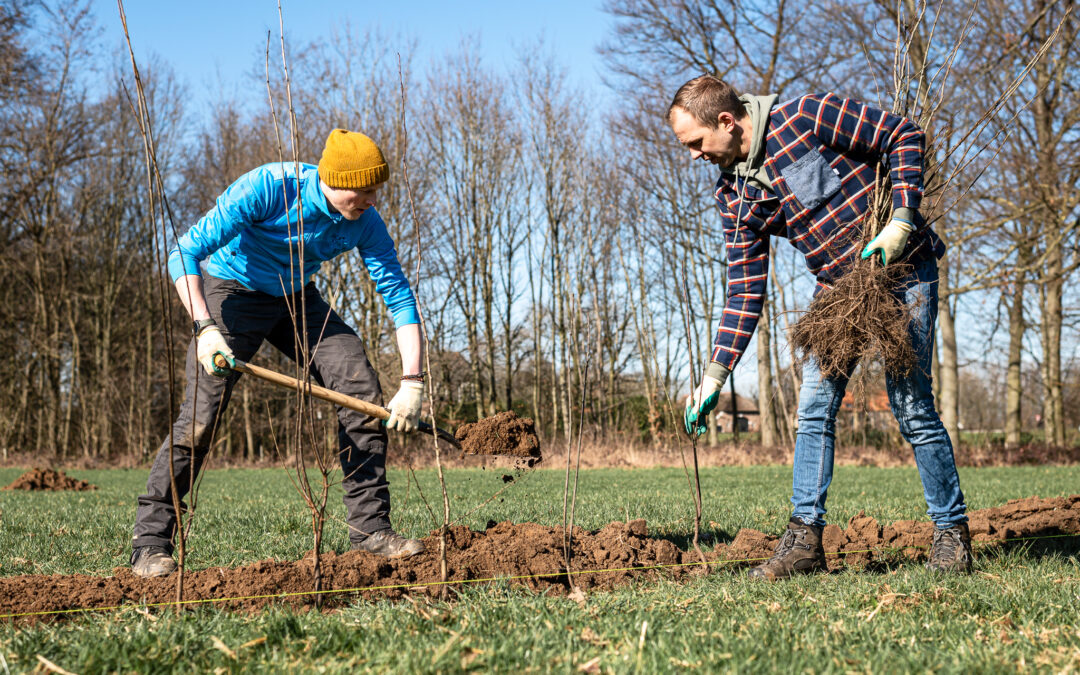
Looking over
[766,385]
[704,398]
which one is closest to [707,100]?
[704,398]

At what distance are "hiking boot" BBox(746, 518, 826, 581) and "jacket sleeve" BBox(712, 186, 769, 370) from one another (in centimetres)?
A: 77

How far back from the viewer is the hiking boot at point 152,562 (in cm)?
290

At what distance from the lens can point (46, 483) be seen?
9.65 metres

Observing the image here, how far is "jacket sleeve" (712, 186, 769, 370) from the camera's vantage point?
11.2ft

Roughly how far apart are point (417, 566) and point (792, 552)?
1493 mm

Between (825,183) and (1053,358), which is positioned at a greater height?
(825,183)

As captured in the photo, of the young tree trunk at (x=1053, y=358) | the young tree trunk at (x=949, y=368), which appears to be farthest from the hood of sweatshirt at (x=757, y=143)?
the young tree trunk at (x=1053, y=358)

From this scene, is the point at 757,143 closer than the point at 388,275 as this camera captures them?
Yes

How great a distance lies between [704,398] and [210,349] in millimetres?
2062

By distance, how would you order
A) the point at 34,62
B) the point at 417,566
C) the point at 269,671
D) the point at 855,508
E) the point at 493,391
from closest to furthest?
1. the point at 269,671
2. the point at 417,566
3. the point at 855,508
4. the point at 34,62
5. the point at 493,391

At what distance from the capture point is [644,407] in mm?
19781

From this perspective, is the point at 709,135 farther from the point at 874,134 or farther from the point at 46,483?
the point at 46,483

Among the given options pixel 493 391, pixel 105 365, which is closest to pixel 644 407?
pixel 493 391

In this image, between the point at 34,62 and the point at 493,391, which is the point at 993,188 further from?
the point at 34,62
